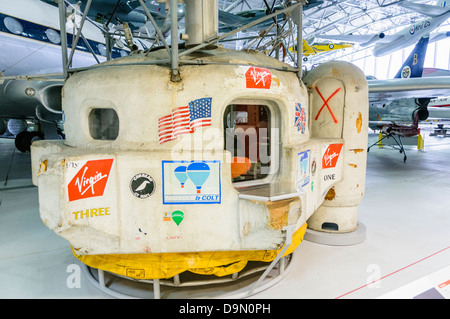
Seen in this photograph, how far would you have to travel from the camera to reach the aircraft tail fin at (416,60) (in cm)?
1569

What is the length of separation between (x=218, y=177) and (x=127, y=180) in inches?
34.7

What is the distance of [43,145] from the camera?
3785mm

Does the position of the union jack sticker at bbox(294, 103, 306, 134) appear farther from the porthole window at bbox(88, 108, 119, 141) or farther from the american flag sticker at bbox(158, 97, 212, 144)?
the porthole window at bbox(88, 108, 119, 141)

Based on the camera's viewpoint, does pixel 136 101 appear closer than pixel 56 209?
No

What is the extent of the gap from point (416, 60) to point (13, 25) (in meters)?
17.8

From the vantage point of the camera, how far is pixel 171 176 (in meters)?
2.92

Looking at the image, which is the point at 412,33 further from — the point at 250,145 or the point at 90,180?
the point at 90,180

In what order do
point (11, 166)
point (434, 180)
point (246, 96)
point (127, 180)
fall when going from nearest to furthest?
point (127, 180), point (246, 96), point (434, 180), point (11, 166)

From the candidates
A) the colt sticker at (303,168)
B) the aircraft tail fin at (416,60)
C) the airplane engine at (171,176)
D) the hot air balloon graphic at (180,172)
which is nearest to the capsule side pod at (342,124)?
the colt sticker at (303,168)

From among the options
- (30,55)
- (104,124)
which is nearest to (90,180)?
(104,124)

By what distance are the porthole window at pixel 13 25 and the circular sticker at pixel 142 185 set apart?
28.1ft

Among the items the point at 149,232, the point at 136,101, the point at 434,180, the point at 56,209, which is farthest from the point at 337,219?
the point at 434,180

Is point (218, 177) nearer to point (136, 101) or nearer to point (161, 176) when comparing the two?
point (161, 176)

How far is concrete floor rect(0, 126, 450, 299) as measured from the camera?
3.41 meters
